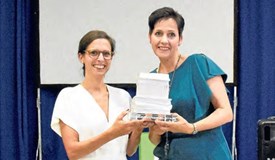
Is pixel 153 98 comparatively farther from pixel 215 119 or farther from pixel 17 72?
pixel 17 72

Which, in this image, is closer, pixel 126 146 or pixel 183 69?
pixel 183 69

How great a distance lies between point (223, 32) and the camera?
3.14 meters

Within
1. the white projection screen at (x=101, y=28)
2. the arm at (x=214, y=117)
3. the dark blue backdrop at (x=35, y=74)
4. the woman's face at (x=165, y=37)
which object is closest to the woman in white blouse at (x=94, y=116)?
the arm at (x=214, y=117)

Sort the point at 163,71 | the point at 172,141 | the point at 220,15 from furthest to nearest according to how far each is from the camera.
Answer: the point at 220,15 < the point at 163,71 < the point at 172,141

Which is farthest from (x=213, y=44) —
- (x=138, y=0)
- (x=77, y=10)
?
(x=77, y=10)

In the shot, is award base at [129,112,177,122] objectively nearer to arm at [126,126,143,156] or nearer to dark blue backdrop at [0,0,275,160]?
arm at [126,126,143,156]

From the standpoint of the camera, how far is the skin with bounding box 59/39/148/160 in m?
1.47

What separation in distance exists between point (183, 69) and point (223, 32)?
68.4 inches

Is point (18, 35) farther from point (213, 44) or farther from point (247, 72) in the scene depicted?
point (247, 72)

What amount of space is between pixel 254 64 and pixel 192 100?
74.0 inches

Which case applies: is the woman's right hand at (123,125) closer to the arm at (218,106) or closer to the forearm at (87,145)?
the forearm at (87,145)

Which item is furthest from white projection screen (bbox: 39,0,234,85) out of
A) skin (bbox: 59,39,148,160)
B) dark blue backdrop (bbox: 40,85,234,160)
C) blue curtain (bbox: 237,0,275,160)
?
skin (bbox: 59,39,148,160)

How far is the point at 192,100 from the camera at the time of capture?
145 centimetres

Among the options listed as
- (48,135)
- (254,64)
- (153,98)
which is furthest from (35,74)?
(153,98)
